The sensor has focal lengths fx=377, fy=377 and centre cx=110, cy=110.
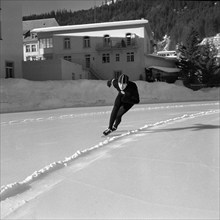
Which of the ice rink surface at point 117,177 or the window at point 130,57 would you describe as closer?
the ice rink surface at point 117,177

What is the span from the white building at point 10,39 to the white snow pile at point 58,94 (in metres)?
2.75

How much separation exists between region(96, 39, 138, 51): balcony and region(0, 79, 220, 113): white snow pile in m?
10.2

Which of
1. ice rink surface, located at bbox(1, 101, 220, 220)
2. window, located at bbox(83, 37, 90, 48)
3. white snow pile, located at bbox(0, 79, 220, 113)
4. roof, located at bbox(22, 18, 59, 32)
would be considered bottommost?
ice rink surface, located at bbox(1, 101, 220, 220)

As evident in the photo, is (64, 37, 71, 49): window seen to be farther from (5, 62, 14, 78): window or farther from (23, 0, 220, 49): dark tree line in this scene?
(23, 0, 220, 49): dark tree line

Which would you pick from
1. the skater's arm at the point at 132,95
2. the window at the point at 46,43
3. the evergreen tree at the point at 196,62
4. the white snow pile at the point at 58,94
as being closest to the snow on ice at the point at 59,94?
the white snow pile at the point at 58,94

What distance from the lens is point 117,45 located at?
3788 centimetres

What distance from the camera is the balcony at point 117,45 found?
37469 mm

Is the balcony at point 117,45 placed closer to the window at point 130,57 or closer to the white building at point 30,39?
the window at point 130,57

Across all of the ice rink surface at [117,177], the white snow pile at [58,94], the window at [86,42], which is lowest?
the ice rink surface at [117,177]

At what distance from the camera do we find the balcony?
37469 millimetres

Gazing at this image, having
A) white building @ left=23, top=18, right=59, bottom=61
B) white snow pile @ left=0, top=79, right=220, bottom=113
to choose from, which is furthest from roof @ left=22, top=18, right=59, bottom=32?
white snow pile @ left=0, top=79, right=220, bottom=113

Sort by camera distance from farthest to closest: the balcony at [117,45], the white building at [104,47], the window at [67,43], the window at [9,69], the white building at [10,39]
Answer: the window at [67,43] → the white building at [104,47] → the balcony at [117,45] → the window at [9,69] → the white building at [10,39]

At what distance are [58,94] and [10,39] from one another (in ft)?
18.0

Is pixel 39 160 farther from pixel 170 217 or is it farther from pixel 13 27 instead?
pixel 13 27
